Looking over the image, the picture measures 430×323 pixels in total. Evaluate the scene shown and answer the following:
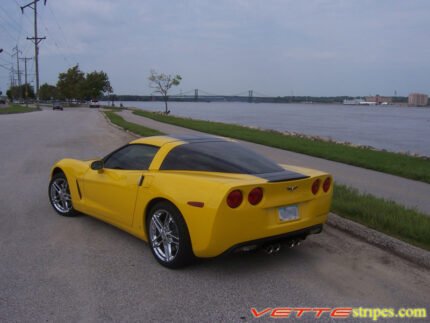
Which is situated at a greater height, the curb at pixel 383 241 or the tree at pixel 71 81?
the tree at pixel 71 81

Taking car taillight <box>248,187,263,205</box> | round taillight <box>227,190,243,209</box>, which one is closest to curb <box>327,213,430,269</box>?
car taillight <box>248,187,263,205</box>

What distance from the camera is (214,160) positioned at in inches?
→ 185

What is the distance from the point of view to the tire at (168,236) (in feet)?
14.0

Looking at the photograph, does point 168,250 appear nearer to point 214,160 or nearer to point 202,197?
point 202,197

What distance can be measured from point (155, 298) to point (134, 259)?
98 cm

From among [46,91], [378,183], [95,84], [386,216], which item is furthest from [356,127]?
[46,91]

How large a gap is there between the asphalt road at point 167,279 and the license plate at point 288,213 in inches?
21.3

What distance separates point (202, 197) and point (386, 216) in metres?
3.01

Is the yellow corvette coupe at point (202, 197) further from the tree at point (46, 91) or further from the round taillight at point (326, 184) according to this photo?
the tree at point (46, 91)

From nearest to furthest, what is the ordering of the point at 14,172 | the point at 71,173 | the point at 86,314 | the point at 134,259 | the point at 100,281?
the point at 86,314
the point at 100,281
the point at 134,259
the point at 71,173
the point at 14,172

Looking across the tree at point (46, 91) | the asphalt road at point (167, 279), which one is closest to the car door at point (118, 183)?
the asphalt road at point (167, 279)

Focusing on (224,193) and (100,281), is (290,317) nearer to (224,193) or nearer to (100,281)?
(224,193)

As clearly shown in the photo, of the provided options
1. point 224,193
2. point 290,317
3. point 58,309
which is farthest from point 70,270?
point 290,317

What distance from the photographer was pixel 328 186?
4.86m
